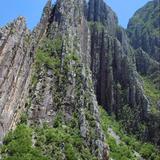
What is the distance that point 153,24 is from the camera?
599 feet

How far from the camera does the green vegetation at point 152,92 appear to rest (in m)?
116

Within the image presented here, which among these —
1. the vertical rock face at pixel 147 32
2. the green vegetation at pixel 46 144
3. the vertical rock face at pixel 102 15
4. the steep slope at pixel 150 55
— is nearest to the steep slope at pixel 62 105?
the green vegetation at pixel 46 144

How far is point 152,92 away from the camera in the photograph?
126500mm

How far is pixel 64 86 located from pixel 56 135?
14.5 metres

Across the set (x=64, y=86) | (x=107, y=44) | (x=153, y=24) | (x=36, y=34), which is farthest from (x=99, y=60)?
(x=153, y=24)

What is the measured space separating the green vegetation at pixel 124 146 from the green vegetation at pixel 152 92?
11401mm

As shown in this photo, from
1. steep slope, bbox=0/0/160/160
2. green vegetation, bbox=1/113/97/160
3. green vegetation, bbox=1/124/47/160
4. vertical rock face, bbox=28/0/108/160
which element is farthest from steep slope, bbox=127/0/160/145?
green vegetation, bbox=1/124/47/160

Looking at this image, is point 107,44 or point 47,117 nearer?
point 47,117

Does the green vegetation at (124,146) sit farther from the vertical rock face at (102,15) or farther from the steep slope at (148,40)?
the vertical rock face at (102,15)

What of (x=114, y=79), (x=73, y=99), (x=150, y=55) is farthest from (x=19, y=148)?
(x=150, y=55)

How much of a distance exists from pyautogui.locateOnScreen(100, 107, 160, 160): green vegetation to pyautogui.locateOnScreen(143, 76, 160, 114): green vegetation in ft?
37.4

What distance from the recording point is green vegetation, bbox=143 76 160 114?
11634 centimetres

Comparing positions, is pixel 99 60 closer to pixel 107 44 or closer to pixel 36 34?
pixel 107 44

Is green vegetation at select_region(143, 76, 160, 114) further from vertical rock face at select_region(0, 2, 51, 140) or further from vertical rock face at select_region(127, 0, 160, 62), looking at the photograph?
vertical rock face at select_region(0, 2, 51, 140)
